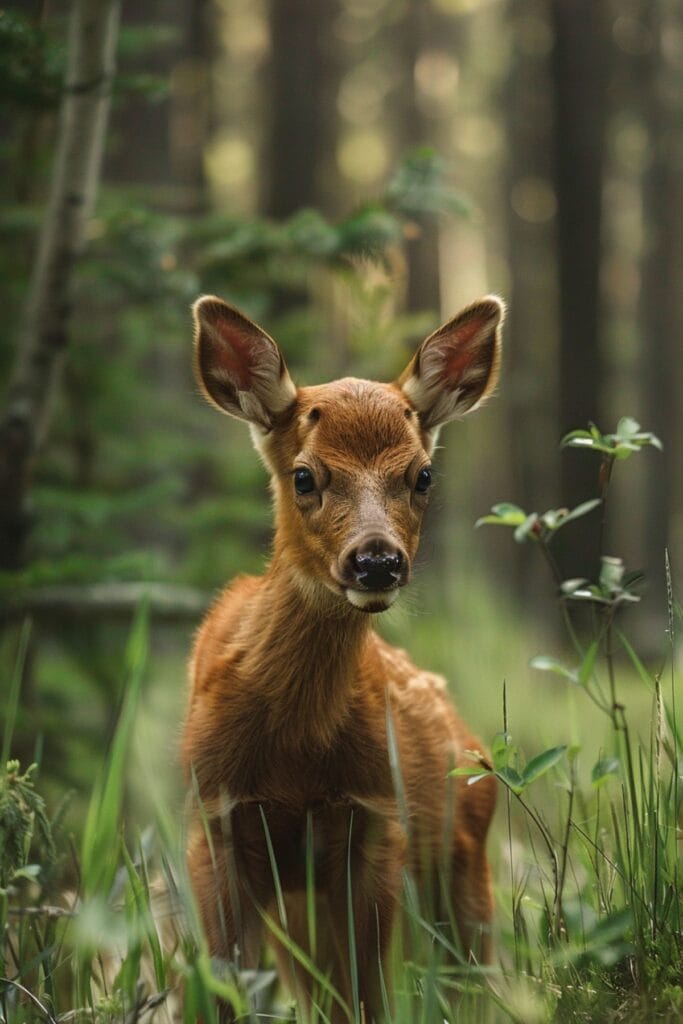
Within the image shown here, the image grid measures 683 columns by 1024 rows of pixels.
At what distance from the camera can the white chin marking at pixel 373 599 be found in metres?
3.15

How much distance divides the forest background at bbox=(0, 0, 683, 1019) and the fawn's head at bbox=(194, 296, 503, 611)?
1.11 feet

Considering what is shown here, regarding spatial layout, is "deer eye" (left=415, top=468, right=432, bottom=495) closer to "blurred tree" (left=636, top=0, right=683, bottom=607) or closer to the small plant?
the small plant

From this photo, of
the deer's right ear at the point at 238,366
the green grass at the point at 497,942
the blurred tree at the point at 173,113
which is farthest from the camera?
the blurred tree at the point at 173,113

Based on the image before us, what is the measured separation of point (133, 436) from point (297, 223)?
2428 mm

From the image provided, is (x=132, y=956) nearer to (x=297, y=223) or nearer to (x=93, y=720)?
(x=297, y=223)

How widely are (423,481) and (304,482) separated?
1.23ft

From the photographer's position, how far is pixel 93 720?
702 centimetres

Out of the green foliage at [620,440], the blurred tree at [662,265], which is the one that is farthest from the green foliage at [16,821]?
the blurred tree at [662,265]

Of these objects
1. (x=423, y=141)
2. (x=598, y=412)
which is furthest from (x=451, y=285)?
(x=598, y=412)

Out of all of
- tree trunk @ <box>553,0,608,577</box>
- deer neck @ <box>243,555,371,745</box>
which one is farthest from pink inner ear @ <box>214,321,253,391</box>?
tree trunk @ <box>553,0,608,577</box>

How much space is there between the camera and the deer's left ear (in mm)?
3877

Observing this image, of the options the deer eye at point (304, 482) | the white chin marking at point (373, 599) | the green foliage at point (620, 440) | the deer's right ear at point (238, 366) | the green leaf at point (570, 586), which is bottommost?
the white chin marking at point (373, 599)

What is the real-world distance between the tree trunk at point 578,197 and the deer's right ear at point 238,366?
9.63m

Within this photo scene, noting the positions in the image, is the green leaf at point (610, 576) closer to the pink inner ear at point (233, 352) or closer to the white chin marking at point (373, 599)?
the white chin marking at point (373, 599)
